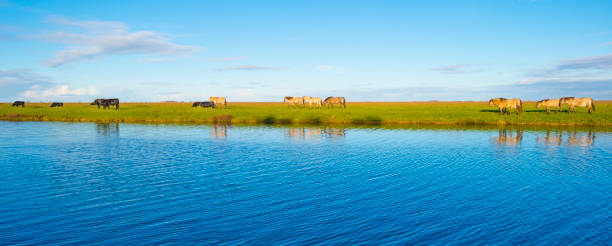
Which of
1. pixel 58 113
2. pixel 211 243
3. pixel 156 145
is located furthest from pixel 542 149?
pixel 58 113

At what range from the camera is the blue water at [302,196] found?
9.65 meters

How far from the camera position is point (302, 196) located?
1308 cm

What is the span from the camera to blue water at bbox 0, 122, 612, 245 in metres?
A: 9.65

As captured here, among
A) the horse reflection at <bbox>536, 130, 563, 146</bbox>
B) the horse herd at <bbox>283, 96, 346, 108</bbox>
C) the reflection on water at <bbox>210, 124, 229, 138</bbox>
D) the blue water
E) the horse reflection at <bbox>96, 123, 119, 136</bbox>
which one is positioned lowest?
the blue water

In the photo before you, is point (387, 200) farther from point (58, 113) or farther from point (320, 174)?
point (58, 113)

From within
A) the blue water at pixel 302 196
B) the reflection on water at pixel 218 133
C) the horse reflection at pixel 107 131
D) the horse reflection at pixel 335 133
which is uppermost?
the horse reflection at pixel 107 131

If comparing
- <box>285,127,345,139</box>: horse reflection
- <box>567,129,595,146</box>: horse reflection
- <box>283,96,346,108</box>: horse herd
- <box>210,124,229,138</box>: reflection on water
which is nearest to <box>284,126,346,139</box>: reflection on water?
<box>285,127,345,139</box>: horse reflection

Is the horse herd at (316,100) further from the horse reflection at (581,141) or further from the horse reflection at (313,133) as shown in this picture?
the horse reflection at (581,141)

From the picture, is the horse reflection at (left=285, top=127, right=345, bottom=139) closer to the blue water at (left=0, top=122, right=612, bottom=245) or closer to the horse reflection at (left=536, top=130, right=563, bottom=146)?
the blue water at (left=0, top=122, right=612, bottom=245)

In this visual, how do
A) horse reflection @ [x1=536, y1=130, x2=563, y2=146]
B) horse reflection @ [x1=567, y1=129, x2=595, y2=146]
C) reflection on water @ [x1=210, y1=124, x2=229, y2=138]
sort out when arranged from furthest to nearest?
reflection on water @ [x1=210, y1=124, x2=229, y2=138] → horse reflection @ [x1=536, y1=130, x2=563, y2=146] → horse reflection @ [x1=567, y1=129, x2=595, y2=146]

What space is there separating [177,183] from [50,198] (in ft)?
13.6

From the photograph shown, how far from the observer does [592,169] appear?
18.3m

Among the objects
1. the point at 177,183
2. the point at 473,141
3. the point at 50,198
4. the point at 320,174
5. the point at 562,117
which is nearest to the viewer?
the point at 50,198

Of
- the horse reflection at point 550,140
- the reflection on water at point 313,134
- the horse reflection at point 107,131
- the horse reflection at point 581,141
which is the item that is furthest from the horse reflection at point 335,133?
the horse reflection at point 107,131
